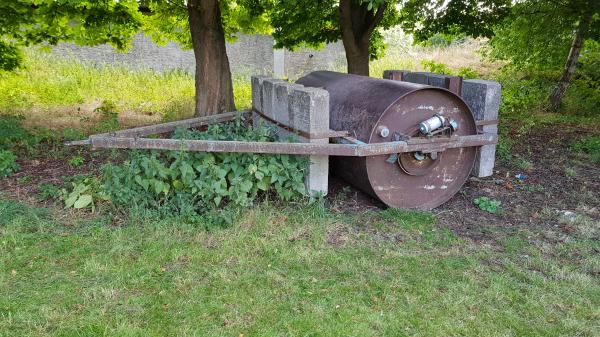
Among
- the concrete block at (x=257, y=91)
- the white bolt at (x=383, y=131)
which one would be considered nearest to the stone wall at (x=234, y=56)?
the concrete block at (x=257, y=91)

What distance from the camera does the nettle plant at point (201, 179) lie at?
16.5 ft

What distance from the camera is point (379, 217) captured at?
5.28m

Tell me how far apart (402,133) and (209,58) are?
4.50 m

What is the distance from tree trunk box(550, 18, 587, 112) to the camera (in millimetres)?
10692

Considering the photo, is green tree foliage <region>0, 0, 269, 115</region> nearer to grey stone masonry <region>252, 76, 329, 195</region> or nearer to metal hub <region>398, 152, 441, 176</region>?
grey stone masonry <region>252, 76, 329, 195</region>

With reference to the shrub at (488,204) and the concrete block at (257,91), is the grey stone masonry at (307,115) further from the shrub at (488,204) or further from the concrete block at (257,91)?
the shrub at (488,204)

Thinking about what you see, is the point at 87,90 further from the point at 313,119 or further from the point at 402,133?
the point at 402,133

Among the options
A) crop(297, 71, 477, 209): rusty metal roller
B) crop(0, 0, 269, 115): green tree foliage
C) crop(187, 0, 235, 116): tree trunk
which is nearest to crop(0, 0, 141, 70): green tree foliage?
crop(0, 0, 269, 115): green tree foliage

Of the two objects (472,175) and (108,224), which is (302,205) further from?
(472,175)

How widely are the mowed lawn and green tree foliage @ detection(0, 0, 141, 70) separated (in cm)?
452

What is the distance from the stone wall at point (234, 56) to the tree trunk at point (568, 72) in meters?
8.41

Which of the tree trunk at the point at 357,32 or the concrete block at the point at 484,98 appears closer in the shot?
the concrete block at the point at 484,98

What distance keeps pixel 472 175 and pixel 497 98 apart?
103 cm

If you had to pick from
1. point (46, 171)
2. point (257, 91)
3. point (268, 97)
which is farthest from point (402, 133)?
point (46, 171)
